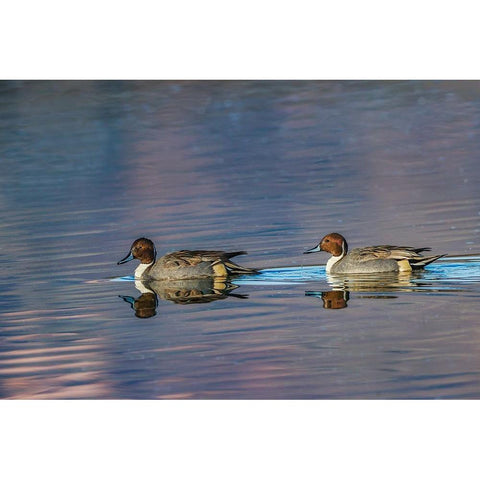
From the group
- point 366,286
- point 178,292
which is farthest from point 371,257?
point 178,292

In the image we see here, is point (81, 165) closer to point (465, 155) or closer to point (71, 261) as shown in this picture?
point (71, 261)

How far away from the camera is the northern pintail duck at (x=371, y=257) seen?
870 cm

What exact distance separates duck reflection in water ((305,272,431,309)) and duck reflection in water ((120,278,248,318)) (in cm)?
51

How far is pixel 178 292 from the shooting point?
29.7 ft

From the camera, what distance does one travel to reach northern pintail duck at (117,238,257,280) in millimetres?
8758

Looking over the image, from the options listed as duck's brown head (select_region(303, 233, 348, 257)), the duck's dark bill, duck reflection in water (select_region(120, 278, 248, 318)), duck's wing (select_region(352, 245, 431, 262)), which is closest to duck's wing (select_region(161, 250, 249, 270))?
duck reflection in water (select_region(120, 278, 248, 318))

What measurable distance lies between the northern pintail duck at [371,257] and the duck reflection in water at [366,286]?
0.16ft

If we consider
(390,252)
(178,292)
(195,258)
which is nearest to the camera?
(390,252)

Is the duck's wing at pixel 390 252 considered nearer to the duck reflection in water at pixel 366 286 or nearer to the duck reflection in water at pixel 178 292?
the duck reflection in water at pixel 366 286

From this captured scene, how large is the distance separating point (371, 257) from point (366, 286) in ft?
0.61

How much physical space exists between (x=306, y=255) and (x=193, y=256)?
27.0 inches

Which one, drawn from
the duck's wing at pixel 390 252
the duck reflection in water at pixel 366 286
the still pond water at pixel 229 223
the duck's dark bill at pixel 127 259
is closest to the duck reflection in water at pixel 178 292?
the still pond water at pixel 229 223

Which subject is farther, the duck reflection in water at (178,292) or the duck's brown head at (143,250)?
the duck's brown head at (143,250)

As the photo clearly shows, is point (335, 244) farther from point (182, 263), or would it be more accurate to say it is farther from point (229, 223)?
point (182, 263)
